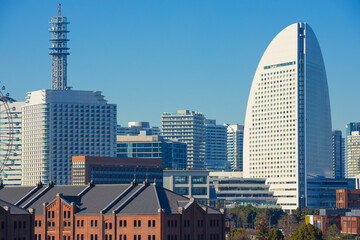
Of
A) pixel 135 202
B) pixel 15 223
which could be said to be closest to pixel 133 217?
pixel 135 202

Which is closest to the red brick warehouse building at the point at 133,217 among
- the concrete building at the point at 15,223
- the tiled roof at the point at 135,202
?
the tiled roof at the point at 135,202

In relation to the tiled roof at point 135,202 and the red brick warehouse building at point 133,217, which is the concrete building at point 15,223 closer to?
the red brick warehouse building at point 133,217

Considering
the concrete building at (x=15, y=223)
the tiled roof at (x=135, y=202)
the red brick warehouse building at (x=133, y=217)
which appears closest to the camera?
the concrete building at (x=15, y=223)

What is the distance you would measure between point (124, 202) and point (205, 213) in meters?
17.1

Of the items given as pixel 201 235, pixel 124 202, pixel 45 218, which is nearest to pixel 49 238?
pixel 45 218

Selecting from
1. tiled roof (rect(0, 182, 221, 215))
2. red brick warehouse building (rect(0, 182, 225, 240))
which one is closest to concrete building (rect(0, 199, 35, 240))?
red brick warehouse building (rect(0, 182, 225, 240))

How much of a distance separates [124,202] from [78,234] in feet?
42.0

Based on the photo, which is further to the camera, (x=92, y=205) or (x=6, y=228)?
(x=92, y=205)

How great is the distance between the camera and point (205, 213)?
19438 cm

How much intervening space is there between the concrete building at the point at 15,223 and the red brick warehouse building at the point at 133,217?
19.5 metres

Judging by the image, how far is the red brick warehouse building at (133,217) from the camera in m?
189

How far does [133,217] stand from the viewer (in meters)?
190

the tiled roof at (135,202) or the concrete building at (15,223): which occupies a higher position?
the tiled roof at (135,202)

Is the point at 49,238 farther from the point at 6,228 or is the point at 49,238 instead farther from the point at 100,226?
the point at 6,228
